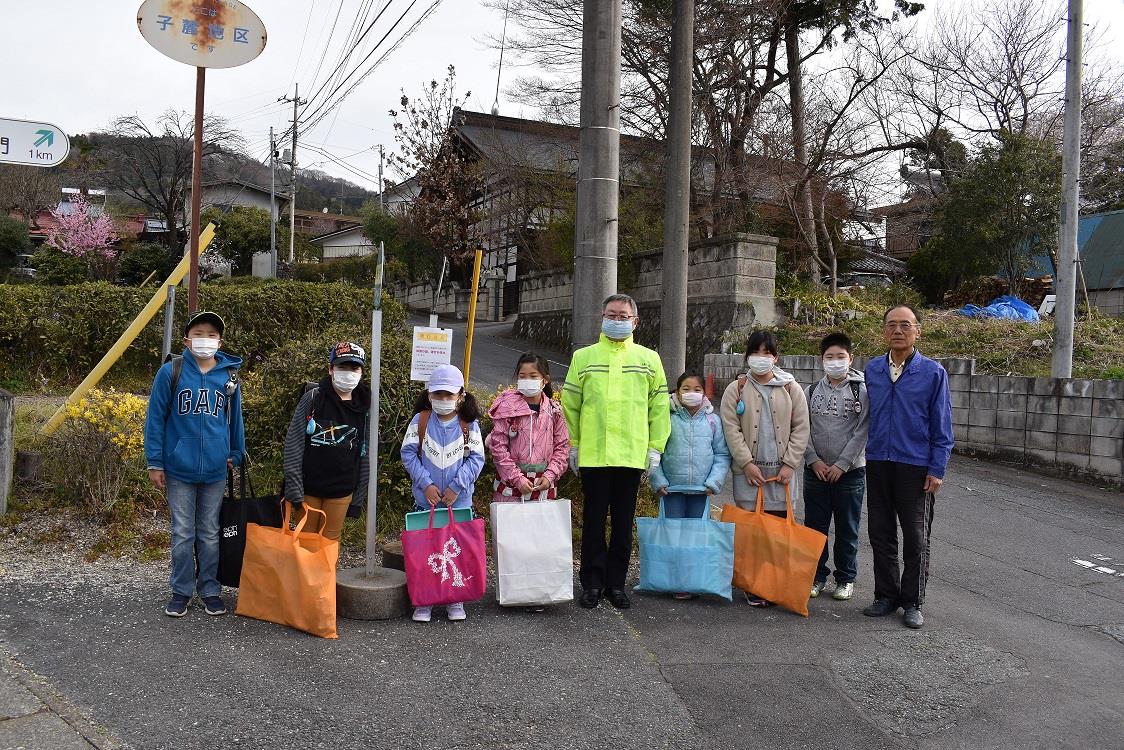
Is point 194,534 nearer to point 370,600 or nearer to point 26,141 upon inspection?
point 370,600

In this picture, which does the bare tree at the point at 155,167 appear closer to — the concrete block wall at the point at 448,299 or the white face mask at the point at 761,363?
the concrete block wall at the point at 448,299

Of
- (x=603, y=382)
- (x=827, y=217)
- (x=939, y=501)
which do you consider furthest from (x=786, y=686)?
(x=827, y=217)

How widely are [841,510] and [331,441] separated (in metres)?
3.20

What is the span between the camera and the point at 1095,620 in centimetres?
529

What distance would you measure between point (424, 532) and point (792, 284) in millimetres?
12023

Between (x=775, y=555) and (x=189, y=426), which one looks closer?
(x=189, y=426)

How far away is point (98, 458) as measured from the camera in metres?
5.78

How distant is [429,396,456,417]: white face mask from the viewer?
15.7 ft

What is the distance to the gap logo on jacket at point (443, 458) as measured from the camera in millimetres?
4738

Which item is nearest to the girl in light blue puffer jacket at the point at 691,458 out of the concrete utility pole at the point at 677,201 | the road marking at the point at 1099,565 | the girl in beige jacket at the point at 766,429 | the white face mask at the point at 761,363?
the girl in beige jacket at the point at 766,429

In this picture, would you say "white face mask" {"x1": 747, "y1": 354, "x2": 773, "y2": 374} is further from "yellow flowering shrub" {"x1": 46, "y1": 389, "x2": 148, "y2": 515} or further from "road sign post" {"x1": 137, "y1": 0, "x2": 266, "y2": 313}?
"yellow flowering shrub" {"x1": 46, "y1": 389, "x2": 148, "y2": 515}

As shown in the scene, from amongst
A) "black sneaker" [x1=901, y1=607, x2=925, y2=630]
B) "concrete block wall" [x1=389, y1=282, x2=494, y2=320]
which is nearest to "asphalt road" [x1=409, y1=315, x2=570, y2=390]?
"concrete block wall" [x1=389, y1=282, x2=494, y2=320]

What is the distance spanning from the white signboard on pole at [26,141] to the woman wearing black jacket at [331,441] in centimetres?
285

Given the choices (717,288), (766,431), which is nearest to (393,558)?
(766,431)
